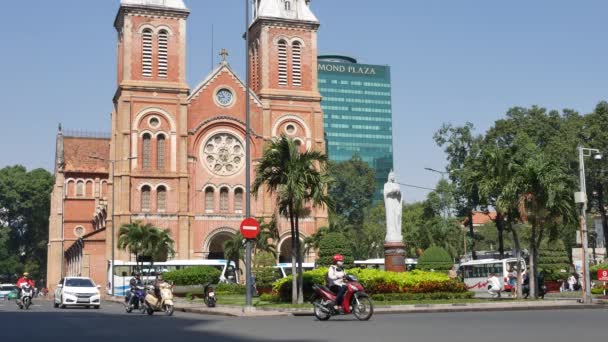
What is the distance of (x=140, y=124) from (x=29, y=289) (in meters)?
30.5

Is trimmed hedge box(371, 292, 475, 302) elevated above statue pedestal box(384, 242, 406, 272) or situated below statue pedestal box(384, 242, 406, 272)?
below

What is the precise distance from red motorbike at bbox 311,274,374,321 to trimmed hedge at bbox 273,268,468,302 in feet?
28.9

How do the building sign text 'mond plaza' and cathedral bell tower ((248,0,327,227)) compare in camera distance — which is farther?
the building sign text 'mond plaza'

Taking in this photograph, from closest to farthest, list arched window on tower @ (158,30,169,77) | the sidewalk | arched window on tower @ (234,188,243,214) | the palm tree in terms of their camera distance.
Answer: the sidewalk < the palm tree < arched window on tower @ (158,30,169,77) < arched window on tower @ (234,188,243,214)

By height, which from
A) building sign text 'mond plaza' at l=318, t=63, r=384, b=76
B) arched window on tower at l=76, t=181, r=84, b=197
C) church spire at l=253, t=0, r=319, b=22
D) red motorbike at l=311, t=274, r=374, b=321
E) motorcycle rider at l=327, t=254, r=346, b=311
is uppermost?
building sign text 'mond plaza' at l=318, t=63, r=384, b=76

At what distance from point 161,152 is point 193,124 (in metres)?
3.88

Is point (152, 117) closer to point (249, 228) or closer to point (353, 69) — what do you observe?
point (249, 228)

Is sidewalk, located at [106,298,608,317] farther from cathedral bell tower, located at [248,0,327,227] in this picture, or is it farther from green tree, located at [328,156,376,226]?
green tree, located at [328,156,376,226]

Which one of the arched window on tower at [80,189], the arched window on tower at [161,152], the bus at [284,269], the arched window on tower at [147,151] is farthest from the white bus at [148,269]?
the arched window on tower at [80,189]

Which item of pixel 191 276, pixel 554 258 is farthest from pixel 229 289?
pixel 554 258

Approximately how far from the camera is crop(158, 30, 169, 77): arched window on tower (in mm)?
66562

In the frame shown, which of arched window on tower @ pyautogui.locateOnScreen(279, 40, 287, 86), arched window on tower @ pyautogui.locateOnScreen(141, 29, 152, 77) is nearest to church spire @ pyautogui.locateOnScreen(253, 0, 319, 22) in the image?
arched window on tower @ pyautogui.locateOnScreen(279, 40, 287, 86)

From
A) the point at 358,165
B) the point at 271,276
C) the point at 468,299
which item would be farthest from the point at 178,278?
the point at 358,165

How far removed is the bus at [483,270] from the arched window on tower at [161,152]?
25.6 metres
